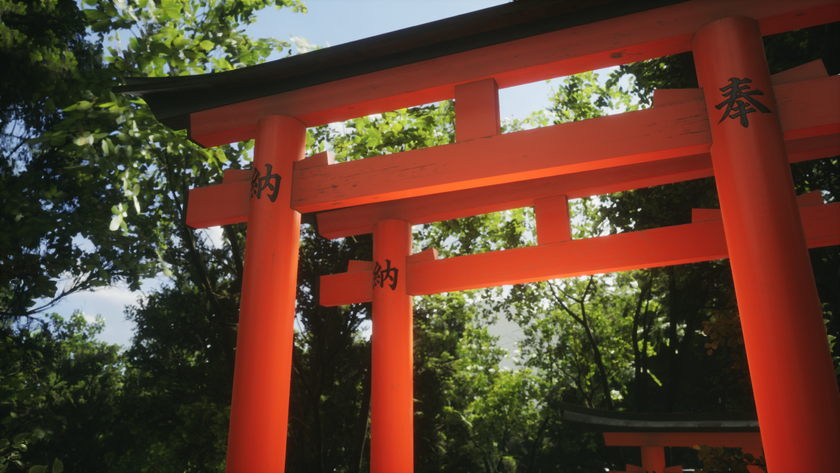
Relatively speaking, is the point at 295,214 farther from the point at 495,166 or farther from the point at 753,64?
the point at 753,64

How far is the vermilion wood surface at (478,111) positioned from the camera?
302 cm

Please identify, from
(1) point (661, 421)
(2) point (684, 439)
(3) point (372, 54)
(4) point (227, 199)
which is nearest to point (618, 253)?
(3) point (372, 54)

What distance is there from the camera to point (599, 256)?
3.96 metres

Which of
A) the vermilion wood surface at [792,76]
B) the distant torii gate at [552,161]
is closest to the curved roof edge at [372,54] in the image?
the distant torii gate at [552,161]

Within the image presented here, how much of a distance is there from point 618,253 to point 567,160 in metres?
1.49

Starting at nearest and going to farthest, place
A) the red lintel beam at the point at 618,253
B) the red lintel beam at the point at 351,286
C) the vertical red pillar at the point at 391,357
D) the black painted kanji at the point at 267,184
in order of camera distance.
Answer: the black painted kanji at the point at 267,184 < the red lintel beam at the point at 618,253 < the vertical red pillar at the point at 391,357 < the red lintel beam at the point at 351,286

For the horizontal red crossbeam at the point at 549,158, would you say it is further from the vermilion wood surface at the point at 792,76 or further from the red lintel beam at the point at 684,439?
the red lintel beam at the point at 684,439

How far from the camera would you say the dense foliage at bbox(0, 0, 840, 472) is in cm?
482

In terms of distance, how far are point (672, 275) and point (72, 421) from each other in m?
16.7

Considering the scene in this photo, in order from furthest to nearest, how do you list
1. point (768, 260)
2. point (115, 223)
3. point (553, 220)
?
point (553, 220)
point (115, 223)
point (768, 260)

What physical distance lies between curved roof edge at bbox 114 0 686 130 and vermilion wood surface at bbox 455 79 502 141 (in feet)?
0.82

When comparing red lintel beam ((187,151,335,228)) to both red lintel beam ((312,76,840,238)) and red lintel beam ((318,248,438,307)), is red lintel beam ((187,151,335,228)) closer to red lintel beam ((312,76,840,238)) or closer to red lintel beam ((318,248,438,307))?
red lintel beam ((312,76,840,238))

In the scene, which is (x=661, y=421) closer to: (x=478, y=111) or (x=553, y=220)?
(x=553, y=220)

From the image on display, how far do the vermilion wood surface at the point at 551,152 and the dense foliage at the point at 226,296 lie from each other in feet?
5.52
